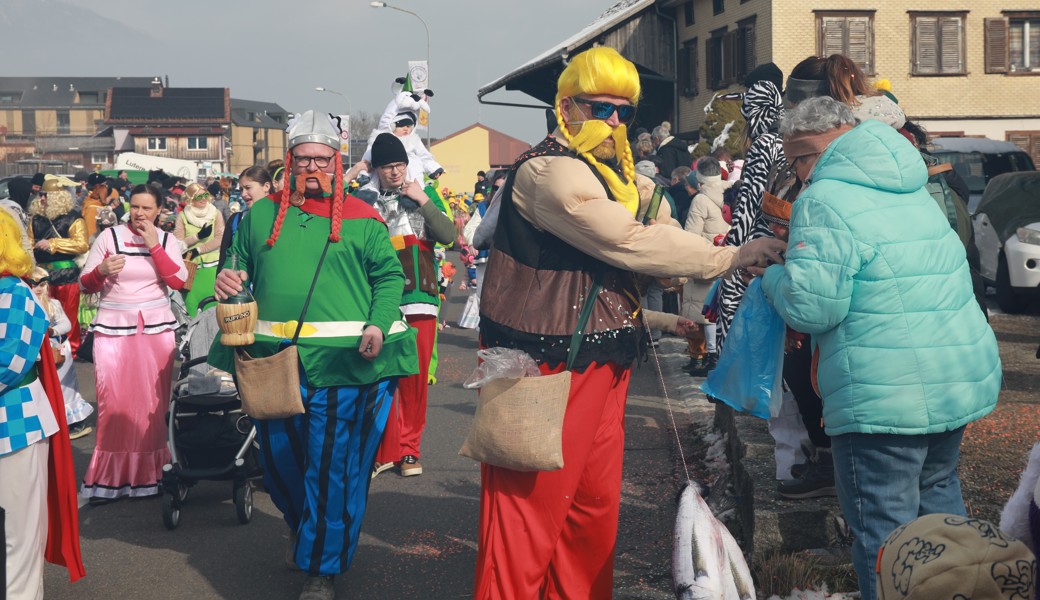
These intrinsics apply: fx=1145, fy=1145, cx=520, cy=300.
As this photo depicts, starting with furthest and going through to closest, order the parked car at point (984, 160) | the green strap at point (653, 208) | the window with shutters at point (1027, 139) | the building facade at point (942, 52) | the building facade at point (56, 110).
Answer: the building facade at point (56, 110) < the window with shutters at point (1027, 139) < the building facade at point (942, 52) < the parked car at point (984, 160) < the green strap at point (653, 208)

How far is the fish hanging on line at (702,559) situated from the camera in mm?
3502

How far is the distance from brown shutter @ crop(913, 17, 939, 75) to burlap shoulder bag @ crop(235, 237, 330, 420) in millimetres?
30347

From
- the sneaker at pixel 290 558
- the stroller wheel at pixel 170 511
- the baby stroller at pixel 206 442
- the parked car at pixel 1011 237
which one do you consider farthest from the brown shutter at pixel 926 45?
the sneaker at pixel 290 558

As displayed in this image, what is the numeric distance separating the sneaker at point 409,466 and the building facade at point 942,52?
85.2 ft

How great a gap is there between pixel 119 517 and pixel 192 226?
6123mm

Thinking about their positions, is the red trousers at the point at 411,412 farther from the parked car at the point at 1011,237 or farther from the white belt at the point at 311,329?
the parked car at the point at 1011,237

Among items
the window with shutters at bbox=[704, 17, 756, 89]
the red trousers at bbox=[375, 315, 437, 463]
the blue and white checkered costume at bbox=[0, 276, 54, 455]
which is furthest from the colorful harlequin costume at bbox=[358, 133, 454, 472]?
the window with shutters at bbox=[704, 17, 756, 89]

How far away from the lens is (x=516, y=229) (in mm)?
4055

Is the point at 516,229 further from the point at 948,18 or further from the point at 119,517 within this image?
the point at 948,18

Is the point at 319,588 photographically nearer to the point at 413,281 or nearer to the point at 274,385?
the point at 274,385

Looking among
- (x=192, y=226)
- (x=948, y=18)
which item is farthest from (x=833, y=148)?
(x=948, y=18)

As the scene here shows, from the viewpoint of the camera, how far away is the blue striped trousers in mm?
5113

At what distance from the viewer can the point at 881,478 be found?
3523mm

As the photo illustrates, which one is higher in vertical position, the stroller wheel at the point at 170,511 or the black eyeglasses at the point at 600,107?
the black eyeglasses at the point at 600,107
